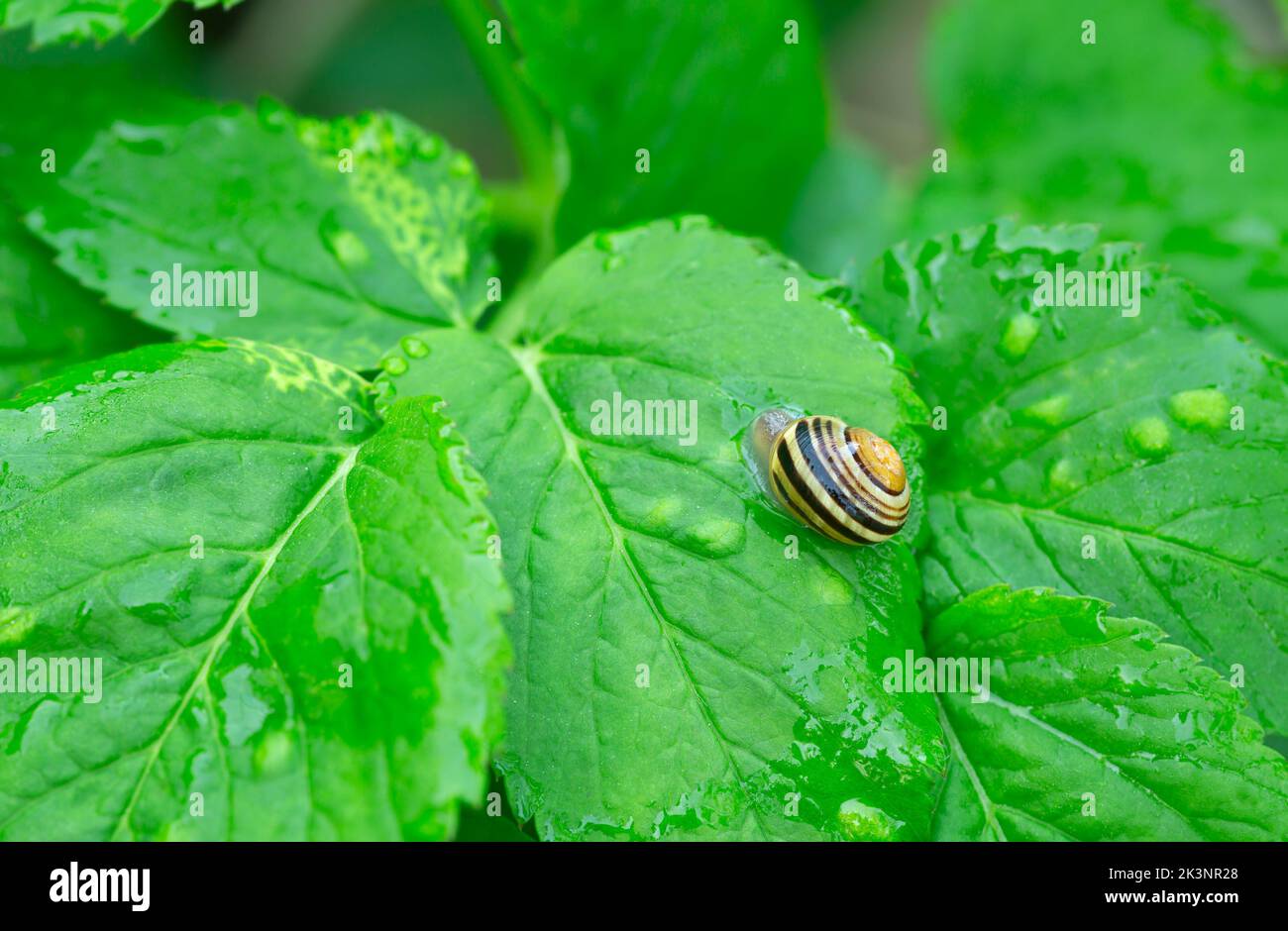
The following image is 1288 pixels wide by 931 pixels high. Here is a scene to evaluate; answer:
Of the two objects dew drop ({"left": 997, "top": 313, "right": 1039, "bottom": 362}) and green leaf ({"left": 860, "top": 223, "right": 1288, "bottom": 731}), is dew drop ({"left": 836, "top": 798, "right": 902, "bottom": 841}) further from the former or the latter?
dew drop ({"left": 997, "top": 313, "right": 1039, "bottom": 362})

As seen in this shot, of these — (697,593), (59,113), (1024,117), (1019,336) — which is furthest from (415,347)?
(1024,117)

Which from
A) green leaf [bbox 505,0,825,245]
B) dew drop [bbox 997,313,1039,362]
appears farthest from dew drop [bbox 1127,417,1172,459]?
green leaf [bbox 505,0,825,245]

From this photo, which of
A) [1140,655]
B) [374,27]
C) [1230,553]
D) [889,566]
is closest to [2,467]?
[889,566]

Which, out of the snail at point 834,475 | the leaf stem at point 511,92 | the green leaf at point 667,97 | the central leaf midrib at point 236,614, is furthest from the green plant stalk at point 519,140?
the snail at point 834,475

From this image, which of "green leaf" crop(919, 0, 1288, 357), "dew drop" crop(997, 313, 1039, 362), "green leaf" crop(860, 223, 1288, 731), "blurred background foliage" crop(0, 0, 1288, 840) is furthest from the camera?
"green leaf" crop(919, 0, 1288, 357)

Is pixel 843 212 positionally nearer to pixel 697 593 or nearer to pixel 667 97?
pixel 667 97
